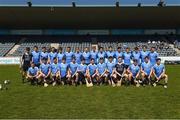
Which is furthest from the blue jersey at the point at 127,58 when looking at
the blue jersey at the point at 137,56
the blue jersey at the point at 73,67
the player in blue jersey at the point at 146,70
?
the blue jersey at the point at 73,67

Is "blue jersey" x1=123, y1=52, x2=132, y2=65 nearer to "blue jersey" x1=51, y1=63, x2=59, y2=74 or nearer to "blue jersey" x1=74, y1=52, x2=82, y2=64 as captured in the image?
"blue jersey" x1=74, y1=52, x2=82, y2=64

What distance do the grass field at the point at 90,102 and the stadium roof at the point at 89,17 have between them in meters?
26.6

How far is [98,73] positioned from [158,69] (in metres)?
2.44

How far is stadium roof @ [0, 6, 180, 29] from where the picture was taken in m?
42.2

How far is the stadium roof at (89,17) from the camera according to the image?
42.2 meters

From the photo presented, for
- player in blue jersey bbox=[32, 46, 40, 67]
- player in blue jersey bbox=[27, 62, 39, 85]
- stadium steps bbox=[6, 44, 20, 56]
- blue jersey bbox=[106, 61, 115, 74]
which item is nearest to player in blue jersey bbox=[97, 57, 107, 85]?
blue jersey bbox=[106, 61, 115, 74]

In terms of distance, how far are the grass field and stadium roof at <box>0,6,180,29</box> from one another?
2664 centimetres

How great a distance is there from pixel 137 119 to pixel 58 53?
9442mm

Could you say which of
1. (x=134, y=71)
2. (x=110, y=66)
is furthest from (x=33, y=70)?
(x=134, y=71)

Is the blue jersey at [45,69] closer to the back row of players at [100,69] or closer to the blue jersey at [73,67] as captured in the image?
the back row of players at [100,69]

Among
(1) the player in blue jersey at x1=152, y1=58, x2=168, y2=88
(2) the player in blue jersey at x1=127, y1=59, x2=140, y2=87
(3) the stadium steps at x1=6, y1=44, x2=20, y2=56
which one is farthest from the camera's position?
(3) the stadium steps at x1=6, y1=44, x2=20, y2=56

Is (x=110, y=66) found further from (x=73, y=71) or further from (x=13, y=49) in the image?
(x=13, y=49)

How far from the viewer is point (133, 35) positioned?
166 ft

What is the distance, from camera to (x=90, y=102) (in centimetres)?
1251
